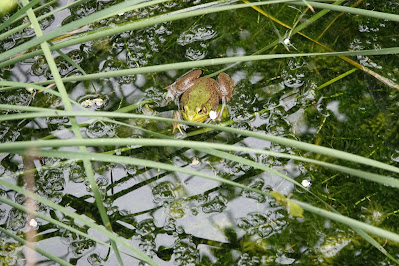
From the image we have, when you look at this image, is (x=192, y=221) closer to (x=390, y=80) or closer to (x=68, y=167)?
(x=68, y=167)

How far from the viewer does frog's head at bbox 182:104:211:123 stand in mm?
2479

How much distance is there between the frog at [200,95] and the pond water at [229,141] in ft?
0.24

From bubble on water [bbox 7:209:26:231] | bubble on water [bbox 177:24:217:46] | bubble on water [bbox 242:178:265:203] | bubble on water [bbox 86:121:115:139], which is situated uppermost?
bubble on water [bbox 177:24:217:46]

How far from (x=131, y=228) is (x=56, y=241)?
42cm

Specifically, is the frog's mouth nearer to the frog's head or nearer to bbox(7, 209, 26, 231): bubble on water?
the frog's head

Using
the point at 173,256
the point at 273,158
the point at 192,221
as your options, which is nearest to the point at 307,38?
the point at 273,158

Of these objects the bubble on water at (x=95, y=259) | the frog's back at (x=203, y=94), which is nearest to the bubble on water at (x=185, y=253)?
the bubble on water at (x=95, y=259)

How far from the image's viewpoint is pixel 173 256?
2.21 meters

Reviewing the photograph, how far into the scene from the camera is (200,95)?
2.54 m

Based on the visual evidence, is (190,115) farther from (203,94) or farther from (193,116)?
(203,94)

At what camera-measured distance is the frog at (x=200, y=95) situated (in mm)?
2504

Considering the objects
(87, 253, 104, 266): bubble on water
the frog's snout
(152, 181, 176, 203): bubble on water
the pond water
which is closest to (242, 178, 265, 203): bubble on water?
the pond water

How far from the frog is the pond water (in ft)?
0.24

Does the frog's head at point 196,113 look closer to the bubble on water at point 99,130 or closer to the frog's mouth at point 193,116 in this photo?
the frog's mouth at point 193,116
